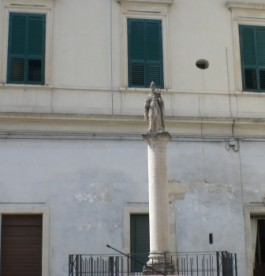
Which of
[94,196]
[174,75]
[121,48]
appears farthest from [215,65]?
[94,196]

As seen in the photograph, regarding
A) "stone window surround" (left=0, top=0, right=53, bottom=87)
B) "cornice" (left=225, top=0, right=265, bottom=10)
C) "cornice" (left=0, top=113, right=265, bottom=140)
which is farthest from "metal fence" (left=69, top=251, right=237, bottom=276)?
"cornice" (left=225, top=0, right=265, bottom=10)

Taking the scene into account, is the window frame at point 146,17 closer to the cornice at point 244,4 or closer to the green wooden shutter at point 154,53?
the green wooden shutter at point 154,53

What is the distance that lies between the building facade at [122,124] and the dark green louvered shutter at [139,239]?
0.17 feet

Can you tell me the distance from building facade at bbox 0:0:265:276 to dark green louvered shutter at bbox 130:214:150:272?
0.17ft

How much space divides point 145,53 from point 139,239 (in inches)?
202

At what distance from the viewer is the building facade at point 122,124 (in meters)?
15.7

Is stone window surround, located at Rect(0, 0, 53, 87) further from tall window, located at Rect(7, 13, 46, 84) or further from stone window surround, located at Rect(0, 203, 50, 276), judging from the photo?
stone window surround, located at Rect(0, 203, 50, 276)

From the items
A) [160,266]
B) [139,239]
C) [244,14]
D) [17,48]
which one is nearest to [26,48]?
[17,48]

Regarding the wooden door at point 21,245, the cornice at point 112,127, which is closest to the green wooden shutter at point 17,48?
the cornice at point 112,127

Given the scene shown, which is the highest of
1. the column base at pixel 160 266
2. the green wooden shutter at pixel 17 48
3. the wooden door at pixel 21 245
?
the green wooden shutter at pixel 17 48

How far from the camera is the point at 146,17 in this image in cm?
1730

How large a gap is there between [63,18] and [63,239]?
605 centimetres

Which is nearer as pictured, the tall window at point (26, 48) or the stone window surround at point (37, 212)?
the stone window surround at point (37, 212)

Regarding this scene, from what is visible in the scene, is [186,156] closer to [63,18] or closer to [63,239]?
[63,239]
